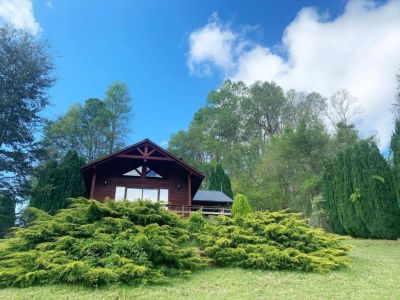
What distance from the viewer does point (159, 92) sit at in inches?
1048

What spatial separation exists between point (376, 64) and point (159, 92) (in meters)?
16.9

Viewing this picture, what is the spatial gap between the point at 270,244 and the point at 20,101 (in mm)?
14224

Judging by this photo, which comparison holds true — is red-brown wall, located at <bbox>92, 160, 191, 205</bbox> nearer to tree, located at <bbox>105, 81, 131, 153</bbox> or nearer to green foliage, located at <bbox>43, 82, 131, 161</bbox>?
green foliage, located at <bbox>43, 82, 131, 161</bbox>

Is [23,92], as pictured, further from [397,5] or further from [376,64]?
[376,64]

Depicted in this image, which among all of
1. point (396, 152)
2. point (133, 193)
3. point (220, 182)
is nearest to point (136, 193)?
point (133, 193)

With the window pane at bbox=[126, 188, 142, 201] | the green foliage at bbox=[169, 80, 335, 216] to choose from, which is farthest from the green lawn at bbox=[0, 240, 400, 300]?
the green foliage at bbox=[169, 80, 335, 216]

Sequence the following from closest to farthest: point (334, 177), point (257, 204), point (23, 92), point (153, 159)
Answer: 1. point (23, 92)
2. point (153, 159)
3. point (334, 177)
4. point (257, 204)

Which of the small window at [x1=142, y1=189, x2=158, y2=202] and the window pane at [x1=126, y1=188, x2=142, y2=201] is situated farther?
the small window at [x1=142, y1=189, x2=158, y2=202]

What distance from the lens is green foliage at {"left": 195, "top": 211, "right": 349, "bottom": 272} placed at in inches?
320

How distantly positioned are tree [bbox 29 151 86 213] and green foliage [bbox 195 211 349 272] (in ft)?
48.5

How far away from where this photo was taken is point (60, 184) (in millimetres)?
21719

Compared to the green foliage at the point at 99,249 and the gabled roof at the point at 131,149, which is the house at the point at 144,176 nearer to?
the gabled roof at the point at 131,149

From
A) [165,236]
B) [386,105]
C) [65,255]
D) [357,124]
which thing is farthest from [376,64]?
[65,255]

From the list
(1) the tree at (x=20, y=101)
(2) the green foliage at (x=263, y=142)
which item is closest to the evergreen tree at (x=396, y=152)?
(2) the green foliage at (x=263, y=142)
